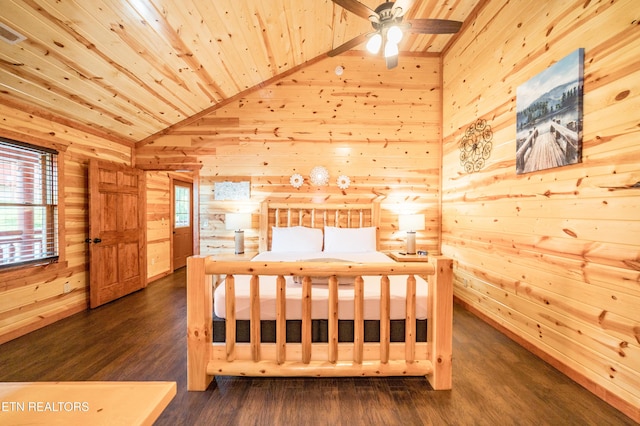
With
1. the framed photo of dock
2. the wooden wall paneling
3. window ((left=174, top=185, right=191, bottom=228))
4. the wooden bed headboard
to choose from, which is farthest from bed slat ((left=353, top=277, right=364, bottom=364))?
window ((left=174, top=185, right=191, bottom=228))

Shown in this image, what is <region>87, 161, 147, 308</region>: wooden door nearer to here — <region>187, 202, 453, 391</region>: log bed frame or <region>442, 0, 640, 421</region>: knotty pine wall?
<region>187, 202, 453, 391</region>: log bed frame

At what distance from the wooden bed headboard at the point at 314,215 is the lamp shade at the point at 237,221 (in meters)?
0.26

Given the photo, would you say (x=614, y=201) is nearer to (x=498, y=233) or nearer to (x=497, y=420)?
(x=498, y=233)

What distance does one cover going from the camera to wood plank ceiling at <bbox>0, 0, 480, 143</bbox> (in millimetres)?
1988

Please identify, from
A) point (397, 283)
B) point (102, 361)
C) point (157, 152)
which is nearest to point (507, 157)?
point (397, 283)

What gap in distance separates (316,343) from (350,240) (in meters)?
1.83

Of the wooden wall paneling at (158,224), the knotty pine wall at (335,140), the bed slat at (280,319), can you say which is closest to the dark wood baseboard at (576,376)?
the knotty pine wall at (335,140)

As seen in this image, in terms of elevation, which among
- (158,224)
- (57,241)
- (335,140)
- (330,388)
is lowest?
(330,388)

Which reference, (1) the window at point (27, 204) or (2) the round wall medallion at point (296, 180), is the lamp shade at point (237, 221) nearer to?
(2) the round wall medallion at point (296, 180)

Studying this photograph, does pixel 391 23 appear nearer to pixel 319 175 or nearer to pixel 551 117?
pixel 551 117

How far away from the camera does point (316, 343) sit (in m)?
1.87

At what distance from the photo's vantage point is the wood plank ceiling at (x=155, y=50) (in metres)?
1.99

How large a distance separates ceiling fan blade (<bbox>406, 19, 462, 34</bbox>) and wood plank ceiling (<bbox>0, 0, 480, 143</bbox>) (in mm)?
1174

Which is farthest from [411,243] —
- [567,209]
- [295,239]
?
[567,209]
